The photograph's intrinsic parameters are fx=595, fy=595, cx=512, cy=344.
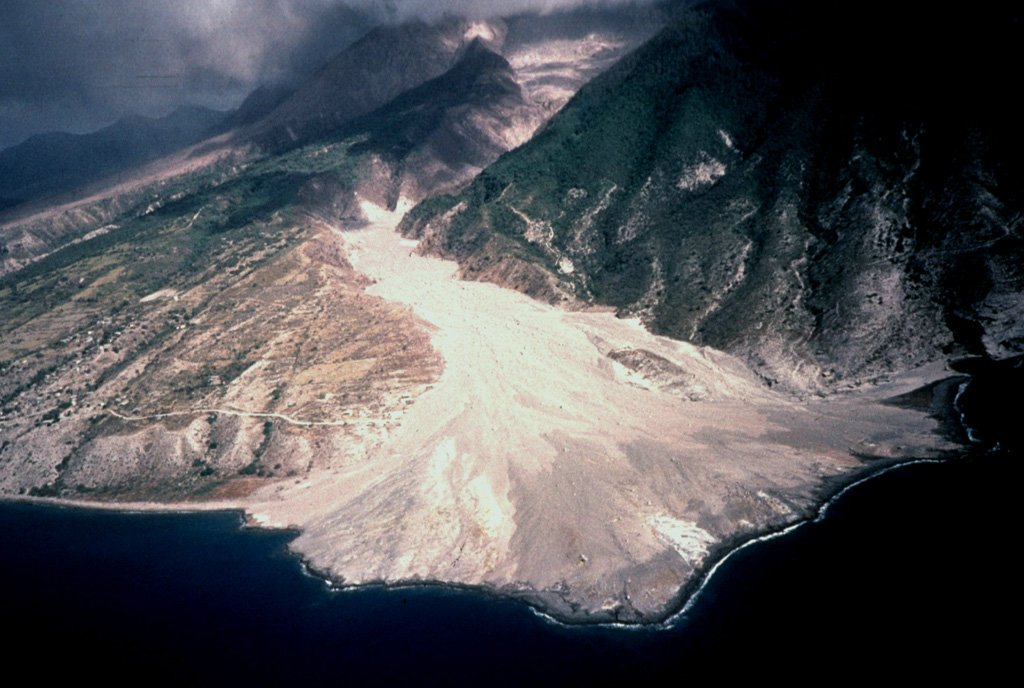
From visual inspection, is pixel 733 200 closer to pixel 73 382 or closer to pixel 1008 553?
pixel 1008 553

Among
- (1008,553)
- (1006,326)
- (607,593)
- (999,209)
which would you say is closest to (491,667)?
(607,593)

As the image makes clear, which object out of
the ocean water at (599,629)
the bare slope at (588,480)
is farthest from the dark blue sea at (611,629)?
the bare slope at (588,480)

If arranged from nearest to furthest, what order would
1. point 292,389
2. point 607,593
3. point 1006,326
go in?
point 607,593 → point 1006,326 → point 292,389

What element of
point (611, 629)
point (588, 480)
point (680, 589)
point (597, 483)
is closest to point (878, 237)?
point (597, 483)

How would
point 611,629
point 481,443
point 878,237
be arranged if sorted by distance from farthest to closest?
point 878,237 → point 481,443 → point 611,629

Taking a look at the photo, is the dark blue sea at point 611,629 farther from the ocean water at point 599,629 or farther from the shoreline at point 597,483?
the shoreline at point 597,483

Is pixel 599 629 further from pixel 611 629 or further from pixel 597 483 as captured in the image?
pixel 597 483
